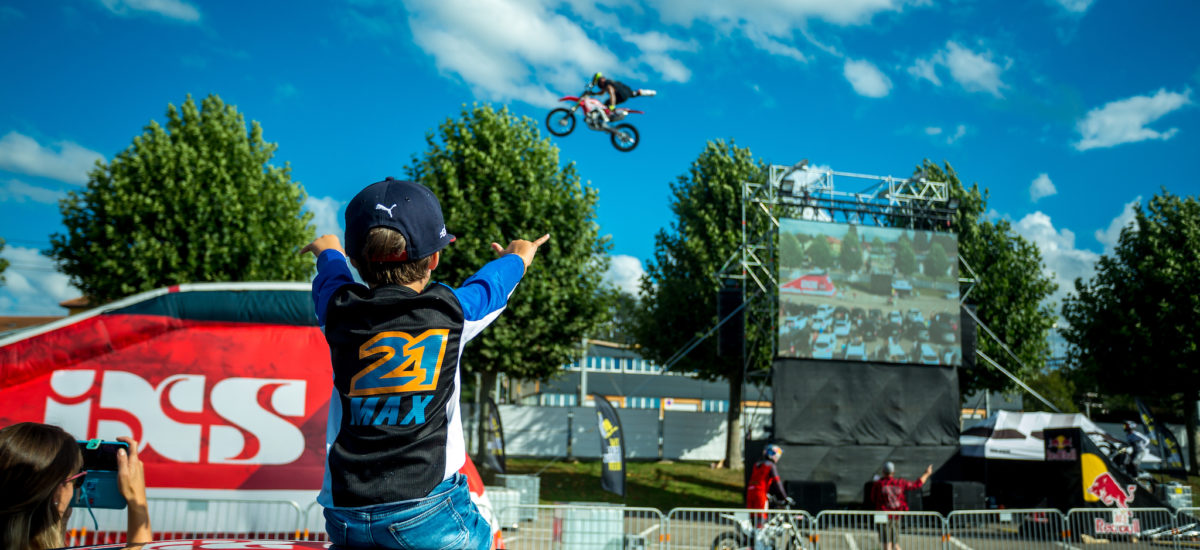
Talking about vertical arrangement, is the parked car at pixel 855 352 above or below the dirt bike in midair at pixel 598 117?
below

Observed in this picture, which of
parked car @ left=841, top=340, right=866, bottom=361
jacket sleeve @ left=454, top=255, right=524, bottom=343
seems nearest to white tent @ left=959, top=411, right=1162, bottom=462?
parked car @ left=841, top=340, right=866, bottom=361

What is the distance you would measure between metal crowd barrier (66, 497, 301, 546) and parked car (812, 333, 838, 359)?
44.4ft

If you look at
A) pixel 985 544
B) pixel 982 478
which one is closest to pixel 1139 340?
pixel 982 478

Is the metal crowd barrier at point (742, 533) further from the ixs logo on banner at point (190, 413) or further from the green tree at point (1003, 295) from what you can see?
the green tree at point (1003, 295)

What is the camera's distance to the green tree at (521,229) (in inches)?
731

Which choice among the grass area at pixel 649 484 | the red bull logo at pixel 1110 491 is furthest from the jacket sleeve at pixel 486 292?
the grass area at pixel 649 484

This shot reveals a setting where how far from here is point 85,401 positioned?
16.1 ft

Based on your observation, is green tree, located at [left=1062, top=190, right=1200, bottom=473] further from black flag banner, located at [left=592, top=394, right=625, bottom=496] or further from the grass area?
black flag banner, located at [left=592, top=394, right=625, bottom=496]

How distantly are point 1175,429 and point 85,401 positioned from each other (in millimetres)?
38932

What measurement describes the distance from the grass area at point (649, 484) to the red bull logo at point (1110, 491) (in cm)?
738

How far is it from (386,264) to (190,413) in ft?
12.7

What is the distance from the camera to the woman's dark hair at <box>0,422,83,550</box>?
1931 millimetres

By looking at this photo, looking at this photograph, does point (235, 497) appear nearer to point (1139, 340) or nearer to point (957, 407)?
point (957, 407)

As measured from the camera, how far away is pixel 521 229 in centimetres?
1892
